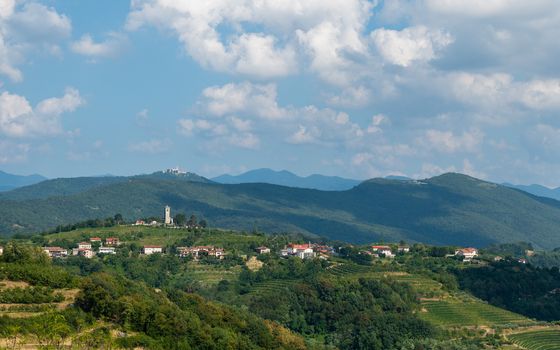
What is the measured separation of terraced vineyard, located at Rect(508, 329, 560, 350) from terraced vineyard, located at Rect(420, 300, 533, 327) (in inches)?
272

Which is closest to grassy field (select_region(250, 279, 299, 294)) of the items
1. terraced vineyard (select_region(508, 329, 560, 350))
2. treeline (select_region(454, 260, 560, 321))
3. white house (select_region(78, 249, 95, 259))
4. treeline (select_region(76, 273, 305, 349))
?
treeline (select_region(454, 260, 560, 321))

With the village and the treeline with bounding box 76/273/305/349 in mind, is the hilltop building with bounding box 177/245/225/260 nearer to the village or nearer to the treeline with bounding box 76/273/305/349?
the village

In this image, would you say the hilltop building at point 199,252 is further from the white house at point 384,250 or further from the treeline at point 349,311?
the white house at point 384,250

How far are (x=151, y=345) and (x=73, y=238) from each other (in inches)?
4549

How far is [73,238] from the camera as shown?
167375 mm

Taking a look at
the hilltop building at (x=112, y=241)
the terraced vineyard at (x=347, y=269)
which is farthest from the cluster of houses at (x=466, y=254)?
the hilltop building at (x=112, y=241)

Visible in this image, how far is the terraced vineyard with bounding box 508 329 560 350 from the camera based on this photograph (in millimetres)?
96500

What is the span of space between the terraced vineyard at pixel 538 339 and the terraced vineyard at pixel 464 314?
691 centimetres

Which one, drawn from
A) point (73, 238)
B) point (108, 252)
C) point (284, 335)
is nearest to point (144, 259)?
point (108, 252)

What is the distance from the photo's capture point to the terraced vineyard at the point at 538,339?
9650 cm

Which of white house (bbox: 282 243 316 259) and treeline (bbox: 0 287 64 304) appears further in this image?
white house (bbox: 282 243 316 259)

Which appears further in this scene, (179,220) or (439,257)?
(179,220)

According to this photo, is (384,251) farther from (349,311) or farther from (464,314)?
(349,311)

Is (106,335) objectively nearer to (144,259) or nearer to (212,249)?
(144,259)
